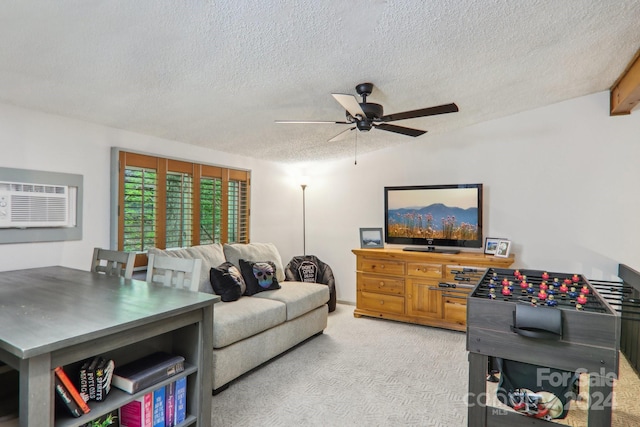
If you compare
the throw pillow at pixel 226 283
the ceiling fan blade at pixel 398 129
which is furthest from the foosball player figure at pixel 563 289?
the throw pillow at pixel 226 283

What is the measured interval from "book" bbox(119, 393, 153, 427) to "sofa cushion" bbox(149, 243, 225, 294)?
143 centimetres

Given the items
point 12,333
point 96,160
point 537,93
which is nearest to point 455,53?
point 537,93

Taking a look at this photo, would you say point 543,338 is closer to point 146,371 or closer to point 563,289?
point 563,289

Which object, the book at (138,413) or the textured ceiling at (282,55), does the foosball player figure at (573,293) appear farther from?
the book at (138,413)

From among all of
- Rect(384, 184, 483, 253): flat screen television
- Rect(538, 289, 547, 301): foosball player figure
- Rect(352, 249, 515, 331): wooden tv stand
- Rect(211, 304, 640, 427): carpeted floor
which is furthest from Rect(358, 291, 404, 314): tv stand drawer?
Rect(538, 289, 547, 301): foosball player figure

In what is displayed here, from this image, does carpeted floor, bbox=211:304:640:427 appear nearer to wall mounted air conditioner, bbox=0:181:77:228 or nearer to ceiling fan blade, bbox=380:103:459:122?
wall mounted air conditioner, bbox=0:181:77:228

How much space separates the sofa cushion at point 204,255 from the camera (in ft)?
10.1

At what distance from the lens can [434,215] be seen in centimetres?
423

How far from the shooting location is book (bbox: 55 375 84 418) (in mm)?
1348

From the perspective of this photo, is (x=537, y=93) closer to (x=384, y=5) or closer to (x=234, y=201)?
(x=384, y=5)

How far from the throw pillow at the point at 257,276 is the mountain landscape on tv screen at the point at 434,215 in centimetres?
180

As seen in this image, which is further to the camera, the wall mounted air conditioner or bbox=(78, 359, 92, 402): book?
the wall mounted air conditioner

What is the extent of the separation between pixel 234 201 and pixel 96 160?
1633mm

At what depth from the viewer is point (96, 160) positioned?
2947 mm
